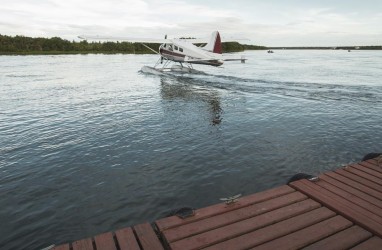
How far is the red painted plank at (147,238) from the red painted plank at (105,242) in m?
0.50

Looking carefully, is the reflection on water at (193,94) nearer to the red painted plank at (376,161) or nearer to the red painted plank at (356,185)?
the red painted plank at (376,161)

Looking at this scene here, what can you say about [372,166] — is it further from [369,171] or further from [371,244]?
[371,244]

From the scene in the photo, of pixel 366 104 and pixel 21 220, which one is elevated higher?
pixel 366 104

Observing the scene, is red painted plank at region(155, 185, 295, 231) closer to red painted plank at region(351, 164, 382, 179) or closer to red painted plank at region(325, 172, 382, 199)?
red painted plank at region(325, 172, 382, 199)

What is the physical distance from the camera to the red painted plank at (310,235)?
4906mm

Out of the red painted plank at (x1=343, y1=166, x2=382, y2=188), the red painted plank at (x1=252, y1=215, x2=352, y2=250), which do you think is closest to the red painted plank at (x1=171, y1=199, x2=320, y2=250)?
the red painted plank at (x1=252, y1=215, x2=352, y2=250)

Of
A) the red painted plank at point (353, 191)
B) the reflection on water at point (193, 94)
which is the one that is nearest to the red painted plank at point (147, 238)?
the red painted plank at point (353, 191)

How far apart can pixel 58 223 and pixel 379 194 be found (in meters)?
8.12

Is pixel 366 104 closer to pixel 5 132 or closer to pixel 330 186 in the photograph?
pixel 330 186

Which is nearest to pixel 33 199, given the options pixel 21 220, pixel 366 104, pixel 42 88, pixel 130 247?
pixel 21 220

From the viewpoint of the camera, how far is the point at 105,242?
205 inches

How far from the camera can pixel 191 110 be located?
63.5ft

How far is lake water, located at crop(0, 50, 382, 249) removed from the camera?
7887 millimetres

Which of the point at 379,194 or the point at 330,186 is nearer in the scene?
the point at 379,194
